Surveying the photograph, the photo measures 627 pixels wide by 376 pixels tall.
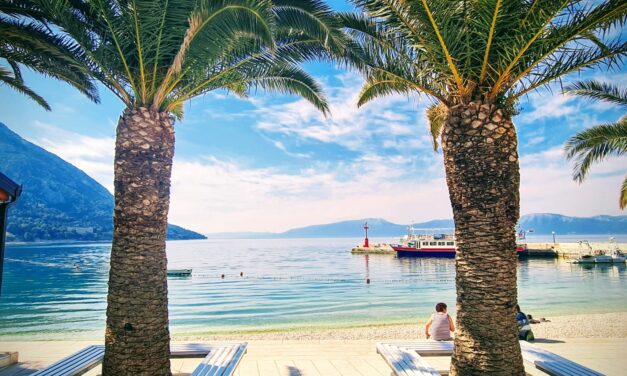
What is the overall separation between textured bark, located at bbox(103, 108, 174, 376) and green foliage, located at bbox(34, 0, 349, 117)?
62 centimetres

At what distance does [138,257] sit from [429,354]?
4444 mm

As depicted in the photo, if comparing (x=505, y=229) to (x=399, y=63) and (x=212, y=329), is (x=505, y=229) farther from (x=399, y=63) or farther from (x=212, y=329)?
(x=212, y=329)

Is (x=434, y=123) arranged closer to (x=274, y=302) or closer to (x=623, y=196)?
(x=623, y=196)

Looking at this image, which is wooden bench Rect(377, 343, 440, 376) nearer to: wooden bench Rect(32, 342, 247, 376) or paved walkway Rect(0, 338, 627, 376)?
paved walkway Rect(0, 338, 627, 376)

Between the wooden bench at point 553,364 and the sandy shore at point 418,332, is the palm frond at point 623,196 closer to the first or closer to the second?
the sandy shore at point 418,332

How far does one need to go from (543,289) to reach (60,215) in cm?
19226

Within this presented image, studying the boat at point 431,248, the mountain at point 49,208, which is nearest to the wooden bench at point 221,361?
the boat at point 431,248

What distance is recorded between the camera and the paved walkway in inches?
252

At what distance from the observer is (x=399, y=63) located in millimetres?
5867

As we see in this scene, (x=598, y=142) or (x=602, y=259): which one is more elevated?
(x=598, y=142)

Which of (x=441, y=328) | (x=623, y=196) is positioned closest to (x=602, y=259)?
(x=623, y=196)

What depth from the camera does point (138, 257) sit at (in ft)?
15.3

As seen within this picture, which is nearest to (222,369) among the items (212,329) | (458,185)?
(458,185)

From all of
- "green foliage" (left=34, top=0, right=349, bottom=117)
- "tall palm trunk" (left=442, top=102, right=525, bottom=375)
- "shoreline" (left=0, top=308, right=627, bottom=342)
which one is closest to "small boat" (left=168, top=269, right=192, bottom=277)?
"shoreline" (left=0, top=308, right=627, bottom=342)
